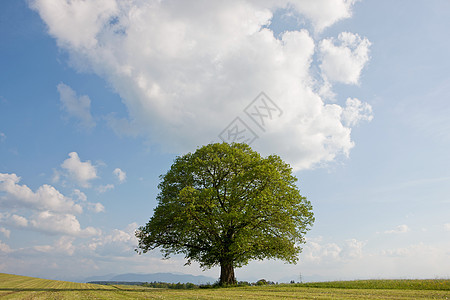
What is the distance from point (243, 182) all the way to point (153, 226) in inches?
479

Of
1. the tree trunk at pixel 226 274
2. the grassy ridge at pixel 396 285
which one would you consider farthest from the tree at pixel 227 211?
the grassy ridge at pixel 396 285

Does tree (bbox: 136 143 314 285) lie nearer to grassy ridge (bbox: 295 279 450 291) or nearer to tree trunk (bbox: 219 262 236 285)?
tree trunk (bbox: 219 262 236 285)

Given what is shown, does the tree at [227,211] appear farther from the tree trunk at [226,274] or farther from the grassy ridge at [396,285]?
the grassy ridge at [396,285]

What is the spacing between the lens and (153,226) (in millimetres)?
37156

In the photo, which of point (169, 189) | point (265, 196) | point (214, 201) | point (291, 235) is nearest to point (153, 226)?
point (169, 189)

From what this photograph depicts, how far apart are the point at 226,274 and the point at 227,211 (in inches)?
305

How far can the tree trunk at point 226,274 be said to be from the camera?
3694 centimetres

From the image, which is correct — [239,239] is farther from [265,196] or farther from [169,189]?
[169,189]

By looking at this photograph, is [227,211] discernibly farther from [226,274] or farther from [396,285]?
[396,285]

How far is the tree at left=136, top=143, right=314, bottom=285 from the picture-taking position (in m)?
34.8

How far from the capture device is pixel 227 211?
3719 cm

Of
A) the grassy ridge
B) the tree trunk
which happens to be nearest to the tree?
the tree trunk

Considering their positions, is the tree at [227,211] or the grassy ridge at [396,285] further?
the tree at [227,211]

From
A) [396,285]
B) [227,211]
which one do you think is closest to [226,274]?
[227,211]
